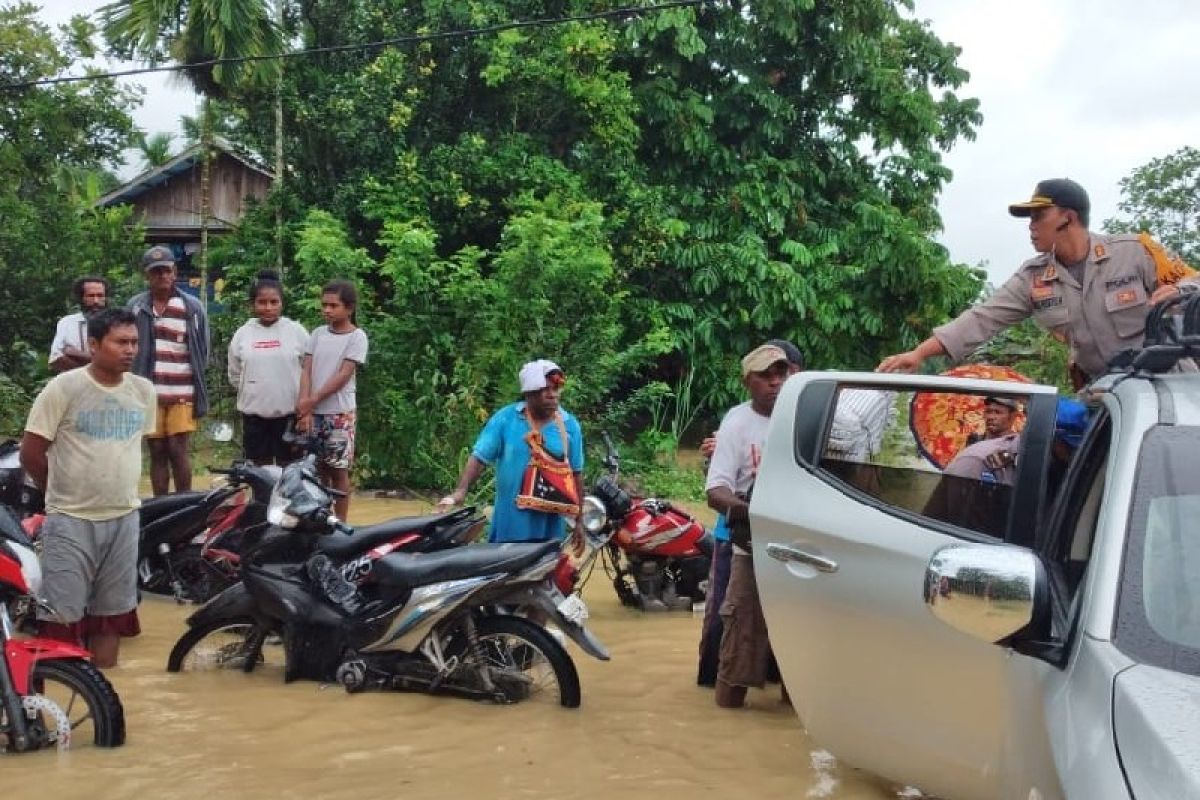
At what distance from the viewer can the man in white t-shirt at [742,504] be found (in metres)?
5.87

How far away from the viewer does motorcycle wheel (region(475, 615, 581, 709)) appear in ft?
19.7

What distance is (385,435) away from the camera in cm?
1269

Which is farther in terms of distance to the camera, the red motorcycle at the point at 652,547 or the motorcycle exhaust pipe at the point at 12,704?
the red motorcycle at the point at 652,547

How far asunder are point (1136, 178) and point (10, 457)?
30286 millimetres

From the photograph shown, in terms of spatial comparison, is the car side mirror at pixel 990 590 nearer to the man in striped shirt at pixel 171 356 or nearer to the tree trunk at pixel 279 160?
the man in striped shirt at pixel 171 356

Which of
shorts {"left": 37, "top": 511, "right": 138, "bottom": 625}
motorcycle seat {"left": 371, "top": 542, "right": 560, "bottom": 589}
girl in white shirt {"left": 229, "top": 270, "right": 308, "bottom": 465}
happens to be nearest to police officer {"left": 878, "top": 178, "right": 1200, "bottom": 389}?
motorcycle seat {"left": 371, "top": 542, "right": 560, "bottom": 589}

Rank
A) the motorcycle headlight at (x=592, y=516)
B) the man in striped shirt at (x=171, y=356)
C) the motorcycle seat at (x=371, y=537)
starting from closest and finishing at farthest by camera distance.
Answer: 1. the motorcycle seat at (x=371, y=537)
2. the motorcycle headlight at (x=592, y=516)
3. the man in striped shirt at (x=171, y=356)

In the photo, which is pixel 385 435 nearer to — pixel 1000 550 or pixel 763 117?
pixel 763 117

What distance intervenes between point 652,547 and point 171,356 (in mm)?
3281

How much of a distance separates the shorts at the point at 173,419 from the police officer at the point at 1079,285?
5.46 meters

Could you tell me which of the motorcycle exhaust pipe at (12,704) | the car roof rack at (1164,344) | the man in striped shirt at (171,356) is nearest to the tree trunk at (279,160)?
the man in striped shirt at (171,356)

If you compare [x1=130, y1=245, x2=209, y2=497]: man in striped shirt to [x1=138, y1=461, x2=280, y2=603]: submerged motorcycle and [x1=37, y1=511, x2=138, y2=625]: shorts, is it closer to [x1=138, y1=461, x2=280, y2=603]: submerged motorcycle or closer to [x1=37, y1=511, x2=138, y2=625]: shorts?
[x1=138, y1=461, x2=280, y2=603]: submerged motorcycle

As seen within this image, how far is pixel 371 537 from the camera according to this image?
638 centimetres

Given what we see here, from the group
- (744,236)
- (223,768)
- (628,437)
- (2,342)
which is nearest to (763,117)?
(744,236)
